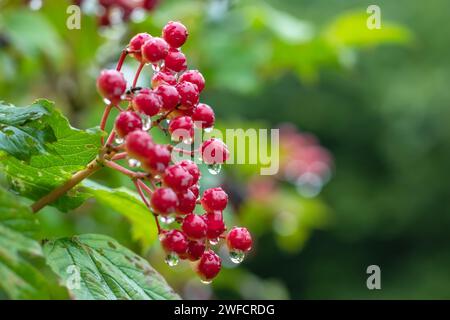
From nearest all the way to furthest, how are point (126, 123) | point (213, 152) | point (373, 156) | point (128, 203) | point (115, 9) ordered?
point (126, 123), point (213, 152), point (128, 203), point (115, 9), point (373, 156)

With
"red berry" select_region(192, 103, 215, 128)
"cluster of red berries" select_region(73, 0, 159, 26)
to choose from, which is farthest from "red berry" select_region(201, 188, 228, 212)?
"cluster of red berries" select_region(73, 0, 159, 26)

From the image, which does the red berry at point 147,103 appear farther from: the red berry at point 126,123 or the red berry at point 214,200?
the red berry at point 214,200

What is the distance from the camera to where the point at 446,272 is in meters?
10.9

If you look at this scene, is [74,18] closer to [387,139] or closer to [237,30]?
[237,30]

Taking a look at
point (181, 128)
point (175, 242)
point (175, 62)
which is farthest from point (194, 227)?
point (175, 62)

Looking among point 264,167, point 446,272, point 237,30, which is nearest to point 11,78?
point 237,30

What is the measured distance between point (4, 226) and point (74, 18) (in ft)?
5.19

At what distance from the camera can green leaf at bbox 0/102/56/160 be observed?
0.92 metres

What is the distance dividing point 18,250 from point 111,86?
0.25 m

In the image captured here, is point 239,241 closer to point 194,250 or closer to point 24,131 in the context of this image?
point 194,250

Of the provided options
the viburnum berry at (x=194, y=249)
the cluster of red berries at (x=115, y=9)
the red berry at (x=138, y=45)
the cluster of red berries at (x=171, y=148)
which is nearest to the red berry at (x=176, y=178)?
the cluster of red berries at (x=171, y=148)

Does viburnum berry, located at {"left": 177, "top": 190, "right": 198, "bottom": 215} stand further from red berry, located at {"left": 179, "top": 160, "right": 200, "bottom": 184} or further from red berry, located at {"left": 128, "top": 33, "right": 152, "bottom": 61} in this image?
red berry, located at {"left": 128, "top": 33, "right": 152, "bottom": 61}

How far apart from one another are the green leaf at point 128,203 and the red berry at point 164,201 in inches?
7.4

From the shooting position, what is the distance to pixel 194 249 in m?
0.98
